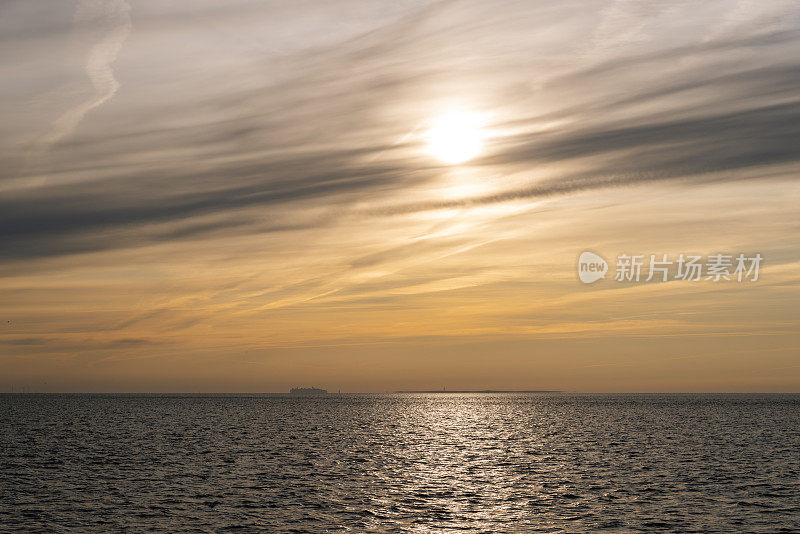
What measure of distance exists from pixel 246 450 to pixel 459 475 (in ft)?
129

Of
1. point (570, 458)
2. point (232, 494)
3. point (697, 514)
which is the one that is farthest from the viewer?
point (570, 458)

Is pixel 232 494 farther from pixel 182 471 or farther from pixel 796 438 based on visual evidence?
pixel 796 438

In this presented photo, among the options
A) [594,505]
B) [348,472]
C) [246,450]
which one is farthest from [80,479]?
[594,505]

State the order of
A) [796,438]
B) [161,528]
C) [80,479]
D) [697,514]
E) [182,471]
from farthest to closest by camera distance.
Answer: [796,438]
[182,471]
[80,479]
[697,514]
[161,528]

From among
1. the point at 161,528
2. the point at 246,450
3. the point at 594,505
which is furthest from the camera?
the point at 246,450

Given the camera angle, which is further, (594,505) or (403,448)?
(403,448)

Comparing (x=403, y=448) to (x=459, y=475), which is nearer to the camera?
(x=459, y=475)

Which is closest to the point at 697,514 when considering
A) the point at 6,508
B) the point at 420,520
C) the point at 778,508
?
the point at 778,508

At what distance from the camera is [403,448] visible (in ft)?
359

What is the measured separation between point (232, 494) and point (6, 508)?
16.4 meters

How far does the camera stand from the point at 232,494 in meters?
61.9

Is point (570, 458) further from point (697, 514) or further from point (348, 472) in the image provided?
point (697, 514)

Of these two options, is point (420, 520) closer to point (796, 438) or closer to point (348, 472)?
point (348, 472)

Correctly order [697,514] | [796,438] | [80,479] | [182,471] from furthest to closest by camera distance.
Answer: [796,438], [182,471], [80,479], [697,514]
